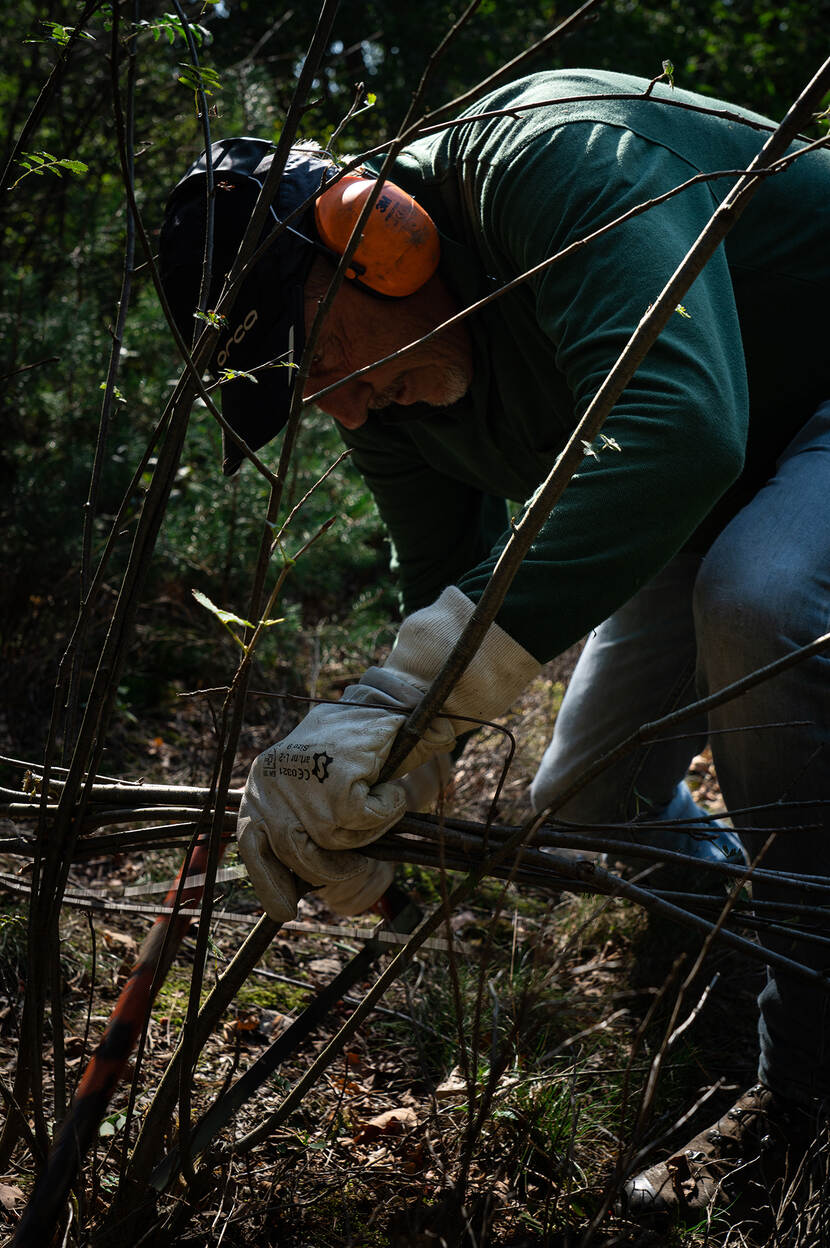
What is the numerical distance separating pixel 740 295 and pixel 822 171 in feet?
1.13

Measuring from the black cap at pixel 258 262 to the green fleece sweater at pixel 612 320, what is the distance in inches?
12.2

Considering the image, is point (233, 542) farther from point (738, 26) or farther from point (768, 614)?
point (738, 26)

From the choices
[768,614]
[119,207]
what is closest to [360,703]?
[768,614]

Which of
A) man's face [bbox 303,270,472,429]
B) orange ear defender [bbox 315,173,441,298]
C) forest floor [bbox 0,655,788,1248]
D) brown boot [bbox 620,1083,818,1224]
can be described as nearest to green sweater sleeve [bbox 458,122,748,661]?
orange ear defender [bbox 315,173,441,298]

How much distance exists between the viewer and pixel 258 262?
6.23 ft

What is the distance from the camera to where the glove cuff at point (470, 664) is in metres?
1.46

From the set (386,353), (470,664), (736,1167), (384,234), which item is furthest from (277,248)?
(736,1167)

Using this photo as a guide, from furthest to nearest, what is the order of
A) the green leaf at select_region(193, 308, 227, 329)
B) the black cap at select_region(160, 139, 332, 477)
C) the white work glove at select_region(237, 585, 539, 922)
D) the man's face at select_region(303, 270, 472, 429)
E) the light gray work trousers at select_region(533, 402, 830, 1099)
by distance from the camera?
the man's face at select_region(303, 270, 472, 429) → the black cap at select_region(160, 139, 332, 477) → the light gray work trousers at select_region(533, 402, 830, 1099) → the white work glove at select_region(237, 585, 539, 922) → the green leaf at select_region(193, 308, 227, 329)

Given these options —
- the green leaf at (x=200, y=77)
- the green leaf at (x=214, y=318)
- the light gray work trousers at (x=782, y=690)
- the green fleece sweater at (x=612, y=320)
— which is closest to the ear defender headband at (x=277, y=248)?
the green fleece sweater at (x=612, y=320)

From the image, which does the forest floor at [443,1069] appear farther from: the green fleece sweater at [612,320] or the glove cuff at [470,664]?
the green fleece sweater at [612,320]

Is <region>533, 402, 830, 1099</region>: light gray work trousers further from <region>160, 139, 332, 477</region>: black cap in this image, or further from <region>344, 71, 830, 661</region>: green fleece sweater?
<region>160, 139, 332, 477</region>: black cap

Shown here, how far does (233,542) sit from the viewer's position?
14.4 feet

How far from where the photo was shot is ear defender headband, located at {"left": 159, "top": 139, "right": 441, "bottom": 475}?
1838 millimetres

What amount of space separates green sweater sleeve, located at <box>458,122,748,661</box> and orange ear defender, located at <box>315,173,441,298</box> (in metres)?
0.21
